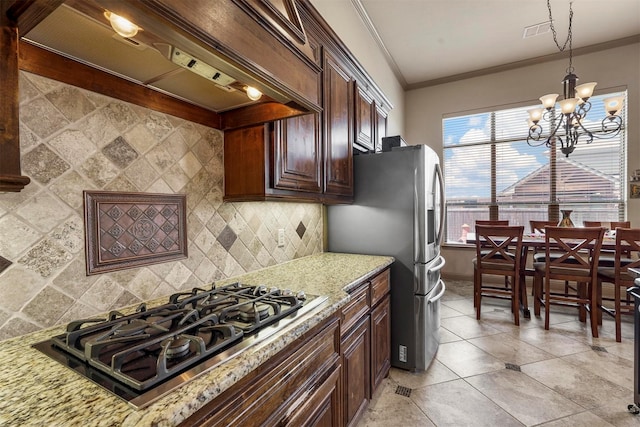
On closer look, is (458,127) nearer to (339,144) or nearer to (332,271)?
(339,144)

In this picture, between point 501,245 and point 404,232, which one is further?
point 501,245

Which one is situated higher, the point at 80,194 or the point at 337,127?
the point at 337,127

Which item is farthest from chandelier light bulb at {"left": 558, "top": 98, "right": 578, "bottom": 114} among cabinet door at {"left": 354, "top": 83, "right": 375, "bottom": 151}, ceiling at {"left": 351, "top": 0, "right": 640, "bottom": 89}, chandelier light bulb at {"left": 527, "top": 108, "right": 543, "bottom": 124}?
cabinet door at {"left": 354, "top": 83, "right": 375, "bottom": 151}

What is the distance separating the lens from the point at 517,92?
14.9 feet

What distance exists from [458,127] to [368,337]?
14.6 feet

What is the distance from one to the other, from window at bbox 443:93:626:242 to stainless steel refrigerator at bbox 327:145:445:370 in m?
2.95

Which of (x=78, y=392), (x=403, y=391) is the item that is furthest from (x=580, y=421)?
(x=78, y=392)

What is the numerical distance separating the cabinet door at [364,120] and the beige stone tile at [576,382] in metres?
2.18

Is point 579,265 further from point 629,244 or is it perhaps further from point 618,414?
point 618,414

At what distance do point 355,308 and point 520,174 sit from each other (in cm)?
434

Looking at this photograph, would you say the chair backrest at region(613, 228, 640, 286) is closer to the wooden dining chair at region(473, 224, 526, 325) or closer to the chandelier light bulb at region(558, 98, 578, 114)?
the wooden dining chair at region(473, 224, 526, 325)

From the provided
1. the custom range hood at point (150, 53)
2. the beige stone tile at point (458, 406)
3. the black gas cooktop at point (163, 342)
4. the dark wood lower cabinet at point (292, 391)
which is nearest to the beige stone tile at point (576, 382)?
the beige stone tile at point (458, 406)

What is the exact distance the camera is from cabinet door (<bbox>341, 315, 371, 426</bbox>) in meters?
1.42

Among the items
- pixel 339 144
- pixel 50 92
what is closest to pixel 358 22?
pixel 339 144
